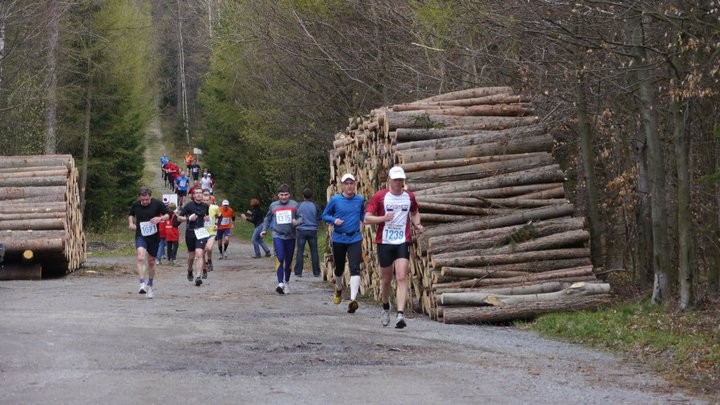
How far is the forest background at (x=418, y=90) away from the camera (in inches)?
572

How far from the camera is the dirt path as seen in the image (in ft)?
28.9

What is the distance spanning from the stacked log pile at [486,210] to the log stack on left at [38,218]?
29.4ft

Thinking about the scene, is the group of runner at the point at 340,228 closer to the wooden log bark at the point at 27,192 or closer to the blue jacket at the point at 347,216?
the blue jacket at the point at 347,216

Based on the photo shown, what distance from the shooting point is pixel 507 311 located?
15.3m

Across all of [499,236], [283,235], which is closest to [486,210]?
[499,236]

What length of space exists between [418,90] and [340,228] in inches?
349

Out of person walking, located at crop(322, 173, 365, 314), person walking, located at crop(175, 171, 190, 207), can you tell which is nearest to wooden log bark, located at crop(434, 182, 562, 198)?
person walking, located at crop(322, 173, 365, 314)

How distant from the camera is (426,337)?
13.0 metres

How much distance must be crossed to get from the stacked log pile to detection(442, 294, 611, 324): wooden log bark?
13mm

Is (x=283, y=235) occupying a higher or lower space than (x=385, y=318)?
higher

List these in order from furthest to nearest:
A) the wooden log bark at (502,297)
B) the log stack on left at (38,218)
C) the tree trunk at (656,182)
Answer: the log stack on left at (38,218) → the wooden log bark at (502,297) → the tree trunk at (656,182)

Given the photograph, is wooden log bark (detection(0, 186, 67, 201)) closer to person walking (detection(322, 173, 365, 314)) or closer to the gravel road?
the gravel road

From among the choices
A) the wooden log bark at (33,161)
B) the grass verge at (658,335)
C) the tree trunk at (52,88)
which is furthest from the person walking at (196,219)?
the tree trunk at (52,88)

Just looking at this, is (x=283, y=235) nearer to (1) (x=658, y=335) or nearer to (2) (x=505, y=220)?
(2) (x=505, y=220)
